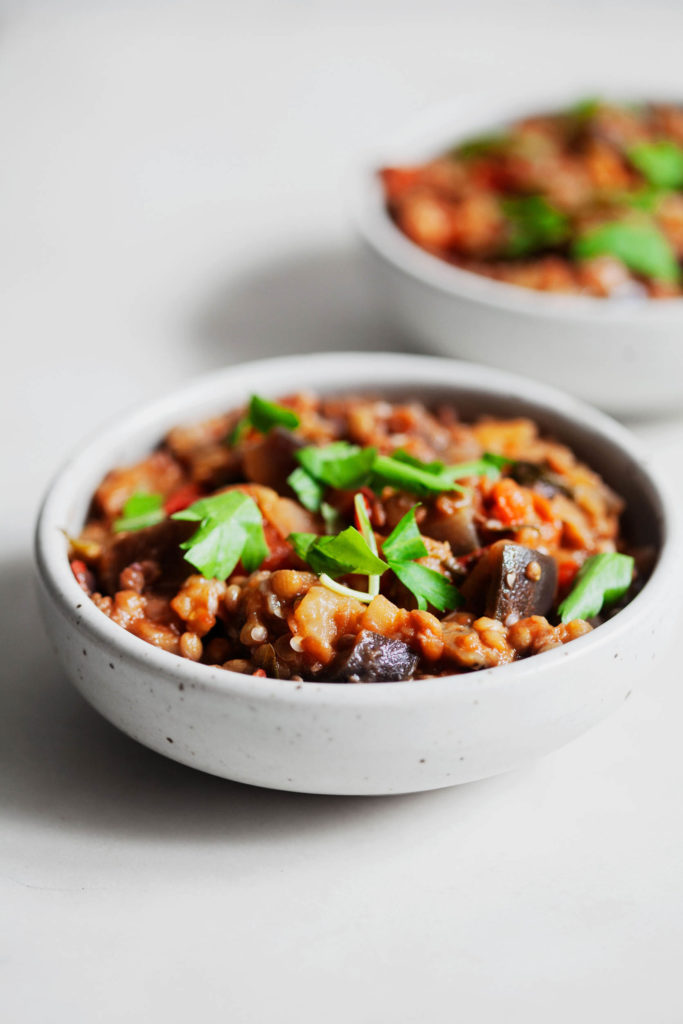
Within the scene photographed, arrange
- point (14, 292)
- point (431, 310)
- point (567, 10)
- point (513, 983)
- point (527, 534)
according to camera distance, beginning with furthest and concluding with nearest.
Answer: point (567, 10)
point (14, 292)
point (431, 310)
point (527, 534)
point (513, 983)

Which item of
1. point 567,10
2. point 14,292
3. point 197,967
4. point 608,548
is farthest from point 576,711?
point 567,10

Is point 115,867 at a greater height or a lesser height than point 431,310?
lesser

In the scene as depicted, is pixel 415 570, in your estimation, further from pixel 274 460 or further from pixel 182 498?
pixel 182 498

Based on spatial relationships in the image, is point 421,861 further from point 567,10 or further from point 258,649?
point 567,10

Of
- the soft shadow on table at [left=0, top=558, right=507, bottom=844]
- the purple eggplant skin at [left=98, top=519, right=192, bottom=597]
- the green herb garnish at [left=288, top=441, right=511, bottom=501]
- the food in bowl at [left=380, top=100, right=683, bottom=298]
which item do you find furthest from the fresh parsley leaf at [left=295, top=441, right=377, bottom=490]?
the food in bowl at [left=380, top=100, right=683, bottom=298]

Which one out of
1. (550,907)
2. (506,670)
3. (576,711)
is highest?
(506,670)

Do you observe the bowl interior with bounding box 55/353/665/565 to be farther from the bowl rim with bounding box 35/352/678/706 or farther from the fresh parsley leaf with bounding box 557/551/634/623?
the fresh parsley leaf with bounding box 557/551/634/623

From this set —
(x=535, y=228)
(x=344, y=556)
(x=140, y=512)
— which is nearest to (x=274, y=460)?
(x=140, y=512)

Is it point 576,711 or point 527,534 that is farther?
point 527,534
